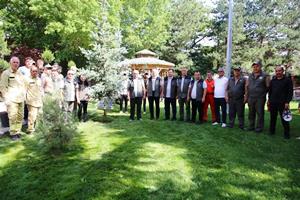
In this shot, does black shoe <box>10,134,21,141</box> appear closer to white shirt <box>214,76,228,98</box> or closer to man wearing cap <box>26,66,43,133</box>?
man wearing cap <box>26,66,43,133</box>

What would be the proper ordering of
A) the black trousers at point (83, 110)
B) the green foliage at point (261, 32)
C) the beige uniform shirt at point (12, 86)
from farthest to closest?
the green foliage at point (261, 32), the black trousers at point (83, 110), the beige uniform shirt at point (12, 86)

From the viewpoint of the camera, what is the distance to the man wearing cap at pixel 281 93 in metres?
7.91

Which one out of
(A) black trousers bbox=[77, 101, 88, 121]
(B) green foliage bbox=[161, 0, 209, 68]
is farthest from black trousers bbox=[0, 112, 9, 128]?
(B) green foliage bbox=[161, 0, 209, 68]

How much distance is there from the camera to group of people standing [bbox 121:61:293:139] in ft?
26.4

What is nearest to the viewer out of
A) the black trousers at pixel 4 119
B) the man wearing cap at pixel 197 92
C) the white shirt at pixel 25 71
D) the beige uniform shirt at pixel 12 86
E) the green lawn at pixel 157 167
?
the green lawn at pixel 157 167

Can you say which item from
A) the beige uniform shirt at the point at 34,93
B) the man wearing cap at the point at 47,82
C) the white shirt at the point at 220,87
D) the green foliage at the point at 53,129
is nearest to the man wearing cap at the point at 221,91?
the white shirt at the point at 220,87

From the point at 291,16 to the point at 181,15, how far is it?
10.6 meters

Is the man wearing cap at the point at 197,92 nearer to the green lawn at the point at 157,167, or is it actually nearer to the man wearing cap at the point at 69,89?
the green lawn at the point at 157,167

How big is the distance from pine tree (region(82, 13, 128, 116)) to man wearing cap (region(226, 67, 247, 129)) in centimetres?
Answer: 333

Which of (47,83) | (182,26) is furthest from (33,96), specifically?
(182,26)

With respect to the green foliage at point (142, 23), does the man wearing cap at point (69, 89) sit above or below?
below

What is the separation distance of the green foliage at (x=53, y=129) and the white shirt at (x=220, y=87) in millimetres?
4354

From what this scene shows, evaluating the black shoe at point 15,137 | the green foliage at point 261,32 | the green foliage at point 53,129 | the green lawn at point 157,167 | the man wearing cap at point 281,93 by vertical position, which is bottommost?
the green lawn at point 157,167

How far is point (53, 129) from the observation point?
6723mm
